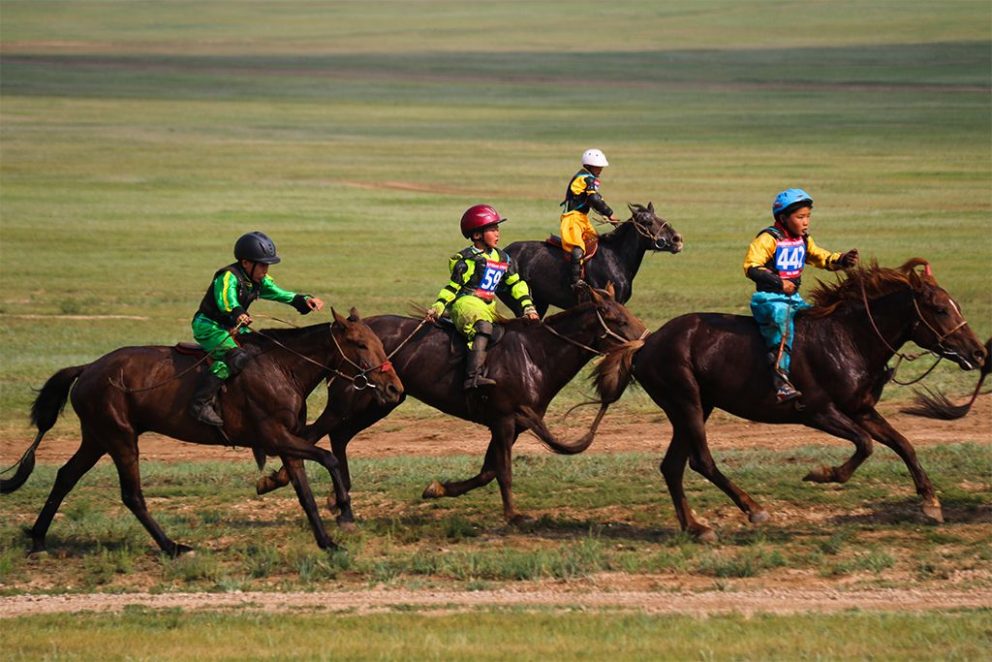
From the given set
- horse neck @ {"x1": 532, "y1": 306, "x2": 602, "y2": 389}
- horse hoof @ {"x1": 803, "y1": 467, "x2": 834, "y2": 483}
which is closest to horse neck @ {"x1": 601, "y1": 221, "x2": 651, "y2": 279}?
horse neck @ {"x1": 532, "y1": 306, "x2": 602, "y2": 389}

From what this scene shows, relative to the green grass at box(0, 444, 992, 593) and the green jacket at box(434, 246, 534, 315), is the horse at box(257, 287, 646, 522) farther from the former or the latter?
the green grass at box(0, 444, 992, 593)

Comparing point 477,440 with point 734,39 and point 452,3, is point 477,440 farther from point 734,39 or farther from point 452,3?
point 452,3

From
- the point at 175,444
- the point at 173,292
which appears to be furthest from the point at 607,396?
the point at 173,292

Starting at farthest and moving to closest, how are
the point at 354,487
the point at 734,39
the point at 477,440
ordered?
the point at 734,39
the point at 477,440
the point at 354,487

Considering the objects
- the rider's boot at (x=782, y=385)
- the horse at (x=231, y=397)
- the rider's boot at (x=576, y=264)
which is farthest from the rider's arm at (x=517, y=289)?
the rider's boot at (x=576, y=264)

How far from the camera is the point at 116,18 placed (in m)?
138

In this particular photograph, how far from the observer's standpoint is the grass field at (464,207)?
39.4 feet

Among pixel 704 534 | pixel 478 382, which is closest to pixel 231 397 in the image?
pixel 478 382

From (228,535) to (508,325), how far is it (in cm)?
297

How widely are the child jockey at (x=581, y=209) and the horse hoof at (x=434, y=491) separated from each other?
621 cm

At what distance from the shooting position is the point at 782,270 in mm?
13227

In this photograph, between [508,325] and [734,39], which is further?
[734,39]

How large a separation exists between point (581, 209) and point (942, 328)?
25.4 ft

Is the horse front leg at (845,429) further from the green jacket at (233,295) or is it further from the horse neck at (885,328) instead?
the green jacket at (233,295)
